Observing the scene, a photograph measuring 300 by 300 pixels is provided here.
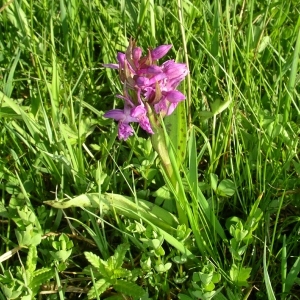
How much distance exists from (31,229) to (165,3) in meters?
0.99

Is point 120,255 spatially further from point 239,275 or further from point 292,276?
point 292,276

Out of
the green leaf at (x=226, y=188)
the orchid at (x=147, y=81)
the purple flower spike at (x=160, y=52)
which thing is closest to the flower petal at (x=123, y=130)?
the orchid at (x=147, y=81)

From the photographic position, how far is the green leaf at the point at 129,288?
1051 mm

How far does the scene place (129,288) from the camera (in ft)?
3.50

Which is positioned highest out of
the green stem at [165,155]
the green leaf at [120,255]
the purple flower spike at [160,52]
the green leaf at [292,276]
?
the purple flower spike at [160,52]

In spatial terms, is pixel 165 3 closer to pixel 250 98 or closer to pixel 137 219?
pixel 250 98

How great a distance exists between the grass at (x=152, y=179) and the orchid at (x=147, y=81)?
0.28ft

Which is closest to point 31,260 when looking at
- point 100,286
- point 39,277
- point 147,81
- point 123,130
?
point 39,277

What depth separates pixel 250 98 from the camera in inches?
→ 53.3

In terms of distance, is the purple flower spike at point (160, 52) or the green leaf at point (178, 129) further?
the green leaf at point (178, 129)

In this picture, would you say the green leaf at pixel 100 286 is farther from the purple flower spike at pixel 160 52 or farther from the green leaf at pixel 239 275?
the purple flower spike at pixel 160 52

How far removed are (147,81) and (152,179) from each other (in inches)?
15.3

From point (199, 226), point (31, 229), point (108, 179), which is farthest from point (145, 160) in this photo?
point (31, 229)

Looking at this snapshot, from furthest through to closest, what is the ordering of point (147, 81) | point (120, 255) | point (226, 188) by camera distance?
1. point (226, 188)
2. point (120, 255)
3. point (147, 81)
